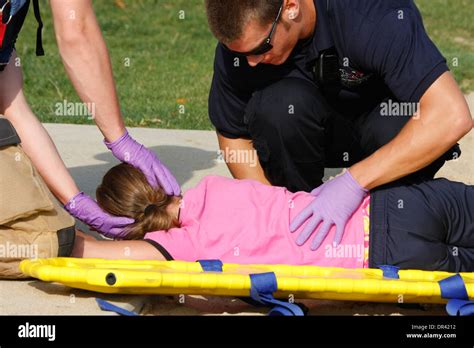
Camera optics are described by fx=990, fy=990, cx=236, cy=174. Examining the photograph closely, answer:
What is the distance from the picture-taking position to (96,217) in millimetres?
3457

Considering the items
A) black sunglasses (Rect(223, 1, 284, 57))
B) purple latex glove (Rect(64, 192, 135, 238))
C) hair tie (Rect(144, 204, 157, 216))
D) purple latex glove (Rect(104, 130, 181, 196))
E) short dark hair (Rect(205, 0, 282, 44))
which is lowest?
purple latex glove (Rect(64, 192, 135, 238))

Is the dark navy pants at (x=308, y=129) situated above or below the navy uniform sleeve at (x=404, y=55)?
below

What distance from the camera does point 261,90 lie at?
3.78 m

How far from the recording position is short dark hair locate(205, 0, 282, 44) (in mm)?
3266

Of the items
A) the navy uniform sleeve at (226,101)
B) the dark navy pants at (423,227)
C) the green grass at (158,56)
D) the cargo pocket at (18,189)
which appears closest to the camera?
the cargo pocket at (18,189)

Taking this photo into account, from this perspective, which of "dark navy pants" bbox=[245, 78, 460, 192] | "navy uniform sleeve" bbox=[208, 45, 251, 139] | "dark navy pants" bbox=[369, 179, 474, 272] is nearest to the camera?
"dark navy pants" bbox=[369, 179, 474, 272]

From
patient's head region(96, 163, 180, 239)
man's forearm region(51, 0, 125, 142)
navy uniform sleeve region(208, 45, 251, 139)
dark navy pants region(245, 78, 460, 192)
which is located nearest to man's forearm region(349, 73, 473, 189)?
dark navy pants region(245, 78, 460, 192)

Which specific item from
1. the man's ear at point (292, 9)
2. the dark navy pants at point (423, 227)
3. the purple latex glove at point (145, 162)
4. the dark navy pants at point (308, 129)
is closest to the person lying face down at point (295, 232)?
the dark navy pants at point (423, 227)

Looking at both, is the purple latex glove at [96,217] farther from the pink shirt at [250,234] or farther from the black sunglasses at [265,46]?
the black sunglasses at [265,46]

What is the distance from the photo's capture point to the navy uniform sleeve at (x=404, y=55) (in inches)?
128

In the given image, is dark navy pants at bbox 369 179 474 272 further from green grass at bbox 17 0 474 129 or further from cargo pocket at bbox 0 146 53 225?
green grass at bbox 17 0 474 129

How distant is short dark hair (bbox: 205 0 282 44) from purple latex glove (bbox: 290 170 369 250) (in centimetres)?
60

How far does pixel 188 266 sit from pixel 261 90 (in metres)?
0.96
